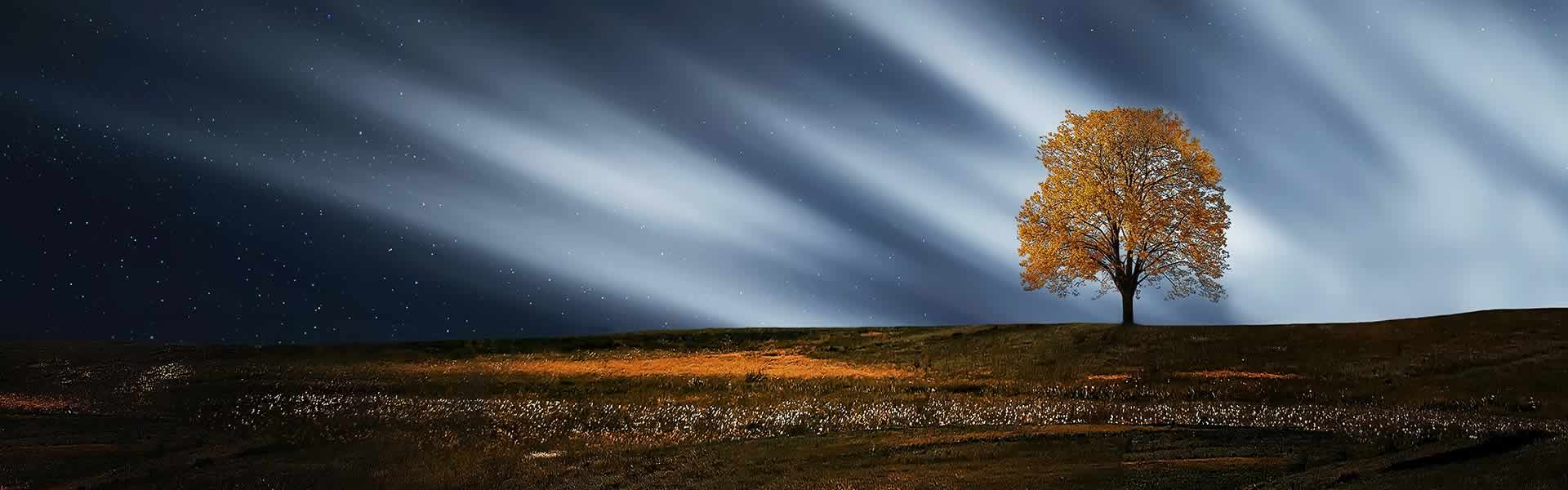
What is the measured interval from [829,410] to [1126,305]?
2231 cm

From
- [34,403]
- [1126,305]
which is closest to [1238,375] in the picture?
[1126,305]

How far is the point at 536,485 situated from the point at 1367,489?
46.9 feet

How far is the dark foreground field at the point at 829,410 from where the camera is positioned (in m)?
18.7

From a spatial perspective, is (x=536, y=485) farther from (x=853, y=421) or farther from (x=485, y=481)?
(x=853, y=421)

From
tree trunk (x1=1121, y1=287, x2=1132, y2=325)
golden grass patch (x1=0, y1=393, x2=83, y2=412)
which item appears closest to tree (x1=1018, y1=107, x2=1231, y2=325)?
tree trunk (x1=1121, y1=287, x2=1132, y2=325)

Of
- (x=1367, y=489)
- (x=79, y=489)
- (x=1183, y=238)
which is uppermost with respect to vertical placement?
(x=1183, y=238)

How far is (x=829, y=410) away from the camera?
99.2 feet

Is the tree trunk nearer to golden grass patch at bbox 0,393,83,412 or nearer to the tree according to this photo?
the tree

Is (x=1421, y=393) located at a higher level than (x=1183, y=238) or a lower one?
lower

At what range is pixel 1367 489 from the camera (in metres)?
13.1

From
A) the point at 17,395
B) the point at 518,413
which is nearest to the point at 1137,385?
the point at 518,413

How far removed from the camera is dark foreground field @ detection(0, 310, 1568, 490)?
61.2 ft

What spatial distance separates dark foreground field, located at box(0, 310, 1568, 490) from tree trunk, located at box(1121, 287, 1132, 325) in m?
1.59

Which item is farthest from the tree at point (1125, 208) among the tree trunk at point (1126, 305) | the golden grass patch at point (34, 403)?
the golden grass patch at point (34, 403)
